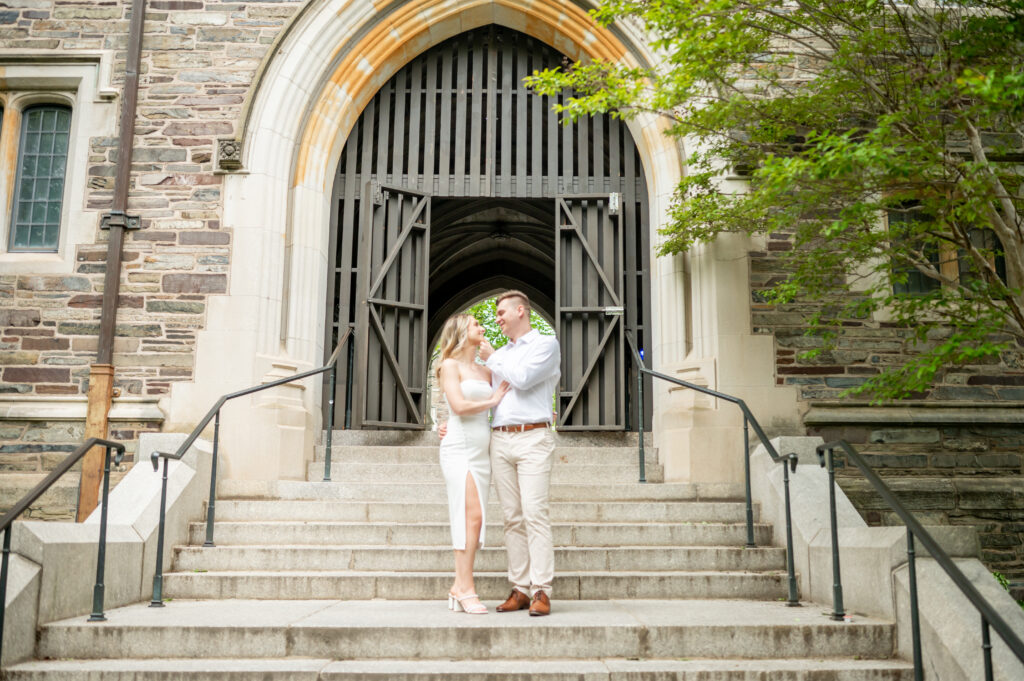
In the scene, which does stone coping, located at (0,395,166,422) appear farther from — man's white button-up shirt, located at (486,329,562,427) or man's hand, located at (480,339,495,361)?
man's white button-up shirt, located at (486,329,562,427)

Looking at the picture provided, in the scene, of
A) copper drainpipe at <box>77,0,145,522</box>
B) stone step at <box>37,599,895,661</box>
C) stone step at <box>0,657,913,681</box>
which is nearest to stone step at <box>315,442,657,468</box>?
copper drainpipe at <box>77,0,145,522</box>

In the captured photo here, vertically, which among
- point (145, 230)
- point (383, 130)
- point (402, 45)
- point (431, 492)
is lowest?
point (431, 492)

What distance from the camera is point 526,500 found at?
14.1 ft

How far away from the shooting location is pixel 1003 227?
4.96m

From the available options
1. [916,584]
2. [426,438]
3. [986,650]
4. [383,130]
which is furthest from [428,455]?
[986,650]

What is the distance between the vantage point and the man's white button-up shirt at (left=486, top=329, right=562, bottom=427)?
4320mm

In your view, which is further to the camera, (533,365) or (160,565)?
(160,565)

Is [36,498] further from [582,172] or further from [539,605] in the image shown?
[582,172]

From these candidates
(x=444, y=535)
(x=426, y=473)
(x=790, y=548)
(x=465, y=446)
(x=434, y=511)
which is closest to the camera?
(x=465, y=446)

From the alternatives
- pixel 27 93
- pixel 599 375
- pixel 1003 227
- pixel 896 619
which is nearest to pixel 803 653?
pixel 896 619

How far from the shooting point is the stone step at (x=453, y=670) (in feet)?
11.8

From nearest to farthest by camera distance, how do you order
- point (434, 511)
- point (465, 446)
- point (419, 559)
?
1. point (465, 446)
2. point (419, 559)
3. point (434, 511)

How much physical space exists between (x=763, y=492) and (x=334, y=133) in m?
4.80

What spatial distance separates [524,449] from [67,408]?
15.0 ft
